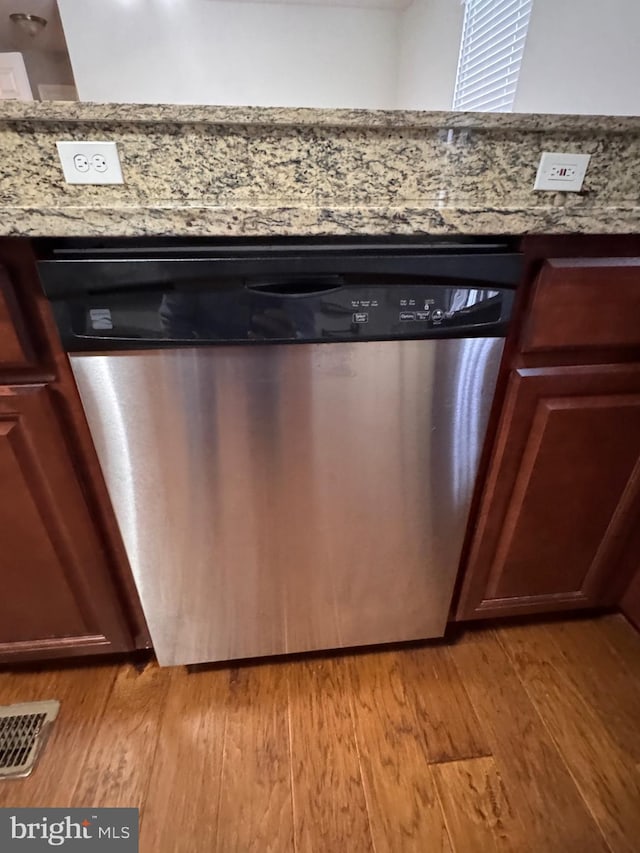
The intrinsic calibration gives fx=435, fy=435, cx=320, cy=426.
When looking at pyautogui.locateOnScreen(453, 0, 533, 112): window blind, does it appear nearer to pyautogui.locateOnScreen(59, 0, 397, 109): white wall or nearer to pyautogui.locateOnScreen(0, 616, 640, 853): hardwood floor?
pyautogui.locateOnScreen(59, 0, 397, 109): white wall

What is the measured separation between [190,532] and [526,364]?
25.3 inches

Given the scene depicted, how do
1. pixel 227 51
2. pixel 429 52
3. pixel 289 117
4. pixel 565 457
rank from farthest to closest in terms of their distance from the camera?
pixel 227 51 → pixel 429 52 → pixel 565 457 → pixel 289 117

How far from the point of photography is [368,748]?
87 centimetres

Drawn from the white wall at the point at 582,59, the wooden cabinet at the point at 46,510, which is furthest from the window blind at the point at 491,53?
the wooden cabinet at the point at 46,510

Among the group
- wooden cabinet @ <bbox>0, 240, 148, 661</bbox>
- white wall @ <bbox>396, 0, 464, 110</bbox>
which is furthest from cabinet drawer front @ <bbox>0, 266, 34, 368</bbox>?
white wall @ <bbox>396, 0, 464, 110</bbox>

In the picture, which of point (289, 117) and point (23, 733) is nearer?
point (289, 117)

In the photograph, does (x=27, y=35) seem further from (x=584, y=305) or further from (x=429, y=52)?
(x=584, y=305)

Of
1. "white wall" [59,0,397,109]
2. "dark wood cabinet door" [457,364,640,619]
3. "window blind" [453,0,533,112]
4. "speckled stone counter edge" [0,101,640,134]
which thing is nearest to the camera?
"speckled stone counter edge" [0,101,640,134]

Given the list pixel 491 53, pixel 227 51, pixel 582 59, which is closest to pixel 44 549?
pixel 582 59

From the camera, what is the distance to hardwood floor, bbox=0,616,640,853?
0.76m

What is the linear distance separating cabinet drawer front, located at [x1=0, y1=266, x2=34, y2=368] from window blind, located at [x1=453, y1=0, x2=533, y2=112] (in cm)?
158

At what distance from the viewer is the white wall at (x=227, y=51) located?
194cm

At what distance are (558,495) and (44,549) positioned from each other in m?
0.95

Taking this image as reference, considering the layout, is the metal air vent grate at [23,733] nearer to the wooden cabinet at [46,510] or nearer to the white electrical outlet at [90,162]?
the wooden cabinet at [46,510]
